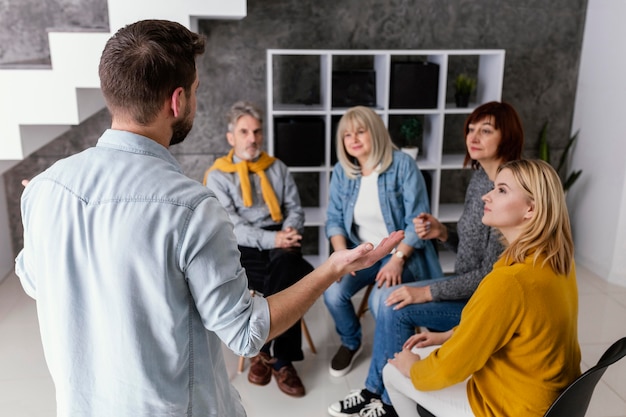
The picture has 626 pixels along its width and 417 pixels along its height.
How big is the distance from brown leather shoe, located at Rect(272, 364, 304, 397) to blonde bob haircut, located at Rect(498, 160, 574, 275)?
56.1 inches

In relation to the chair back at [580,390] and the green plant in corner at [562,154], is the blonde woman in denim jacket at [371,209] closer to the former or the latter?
the chair back at [580,390]

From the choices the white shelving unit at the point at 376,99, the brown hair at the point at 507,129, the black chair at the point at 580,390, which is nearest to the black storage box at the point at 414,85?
the white shelving unit at the point at 376,99

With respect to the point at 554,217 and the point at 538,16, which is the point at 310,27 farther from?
the point at 554,217

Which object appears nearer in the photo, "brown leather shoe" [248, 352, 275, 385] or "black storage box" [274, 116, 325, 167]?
"brown leather shoe" [248, 352, 275, 385]

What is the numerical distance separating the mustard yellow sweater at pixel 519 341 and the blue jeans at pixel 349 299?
46.0 inches

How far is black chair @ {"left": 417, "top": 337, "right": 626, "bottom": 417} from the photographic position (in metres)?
1.52

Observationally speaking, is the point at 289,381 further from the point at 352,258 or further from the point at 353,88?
the point at 353,88

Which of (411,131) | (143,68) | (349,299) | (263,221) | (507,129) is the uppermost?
(143,68)

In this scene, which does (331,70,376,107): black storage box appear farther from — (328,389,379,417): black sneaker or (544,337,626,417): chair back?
(544,337,626,417): chair back

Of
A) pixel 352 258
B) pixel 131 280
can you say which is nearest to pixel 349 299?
pixel 352 258

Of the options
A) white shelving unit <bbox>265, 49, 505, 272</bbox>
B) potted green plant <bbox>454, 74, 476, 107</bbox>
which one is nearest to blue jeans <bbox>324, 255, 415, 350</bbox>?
white shelving unit <bbox>265, 49, 505, 272</bbox>

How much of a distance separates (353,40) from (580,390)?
302cm

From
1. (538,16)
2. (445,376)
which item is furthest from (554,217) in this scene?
(538,16)

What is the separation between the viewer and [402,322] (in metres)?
2.53
